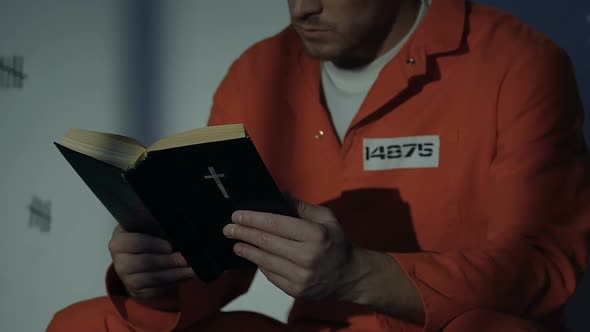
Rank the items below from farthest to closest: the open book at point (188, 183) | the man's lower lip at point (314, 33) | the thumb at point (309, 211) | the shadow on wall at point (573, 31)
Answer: the shadow on wall at point (573, 31) → the man's lower lip at point (314, 33) → the thumb at point (309, 211) → the open book at point (188, 183)

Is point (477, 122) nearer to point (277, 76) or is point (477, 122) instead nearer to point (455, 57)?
point (455, 57)

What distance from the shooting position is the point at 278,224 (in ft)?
2.79

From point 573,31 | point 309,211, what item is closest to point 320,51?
point 309,211

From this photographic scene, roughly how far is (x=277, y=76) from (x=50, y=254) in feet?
2.44

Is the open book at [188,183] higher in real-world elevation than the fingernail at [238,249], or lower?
higher

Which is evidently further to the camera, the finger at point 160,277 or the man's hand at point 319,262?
the finger at point 160,277

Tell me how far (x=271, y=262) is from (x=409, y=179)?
359 mm

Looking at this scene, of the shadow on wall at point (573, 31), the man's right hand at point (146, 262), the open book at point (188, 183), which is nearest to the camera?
the open book at point (188, 183)

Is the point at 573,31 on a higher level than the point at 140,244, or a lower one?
→ higher

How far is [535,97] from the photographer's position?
3.66 feet

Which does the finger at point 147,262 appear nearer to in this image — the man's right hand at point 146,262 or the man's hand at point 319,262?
the man's right hand at point 146,262

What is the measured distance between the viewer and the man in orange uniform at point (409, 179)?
3.09ft

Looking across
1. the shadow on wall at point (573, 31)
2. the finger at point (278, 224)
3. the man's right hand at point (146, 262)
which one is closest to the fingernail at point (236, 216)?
the finger at point (278, 224)

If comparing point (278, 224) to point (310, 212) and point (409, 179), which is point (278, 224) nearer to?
point (310, 212)
